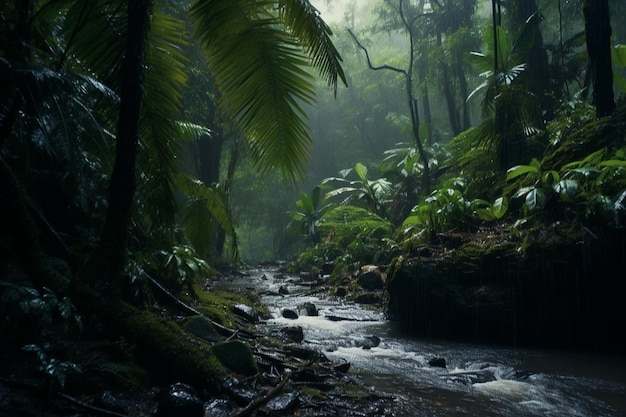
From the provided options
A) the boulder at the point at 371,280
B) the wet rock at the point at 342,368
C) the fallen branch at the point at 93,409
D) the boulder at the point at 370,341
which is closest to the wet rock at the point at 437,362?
the boulder at the point at 370,341

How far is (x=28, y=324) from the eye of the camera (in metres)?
3.42

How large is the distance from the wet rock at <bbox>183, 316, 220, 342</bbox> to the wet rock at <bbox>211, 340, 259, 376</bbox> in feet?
2.32

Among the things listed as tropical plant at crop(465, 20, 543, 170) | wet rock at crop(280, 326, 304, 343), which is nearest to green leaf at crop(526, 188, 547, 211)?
tropical plant at crop(465, 20, 543, 170)

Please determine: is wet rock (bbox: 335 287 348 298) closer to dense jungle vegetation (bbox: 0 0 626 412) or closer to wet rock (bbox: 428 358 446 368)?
dense jungle vegetation (bbox: 0 0 626 412)

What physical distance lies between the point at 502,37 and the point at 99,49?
414 inches

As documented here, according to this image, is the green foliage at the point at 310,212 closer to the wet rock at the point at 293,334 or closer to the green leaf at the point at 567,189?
the wet rock at the point at 293,334

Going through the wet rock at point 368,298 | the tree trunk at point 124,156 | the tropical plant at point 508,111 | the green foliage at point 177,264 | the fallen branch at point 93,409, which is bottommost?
the fallen branch at point 93,409

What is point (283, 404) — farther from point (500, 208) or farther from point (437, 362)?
point (500, 208)

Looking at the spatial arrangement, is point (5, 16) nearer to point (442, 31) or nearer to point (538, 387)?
point (538, 387)

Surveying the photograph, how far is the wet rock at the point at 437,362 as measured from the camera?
560 centimetres

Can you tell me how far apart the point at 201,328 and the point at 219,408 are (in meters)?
1.71

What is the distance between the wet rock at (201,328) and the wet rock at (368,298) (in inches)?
251

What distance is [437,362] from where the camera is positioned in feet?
18.5

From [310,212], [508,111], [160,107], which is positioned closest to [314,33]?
[160,107]
